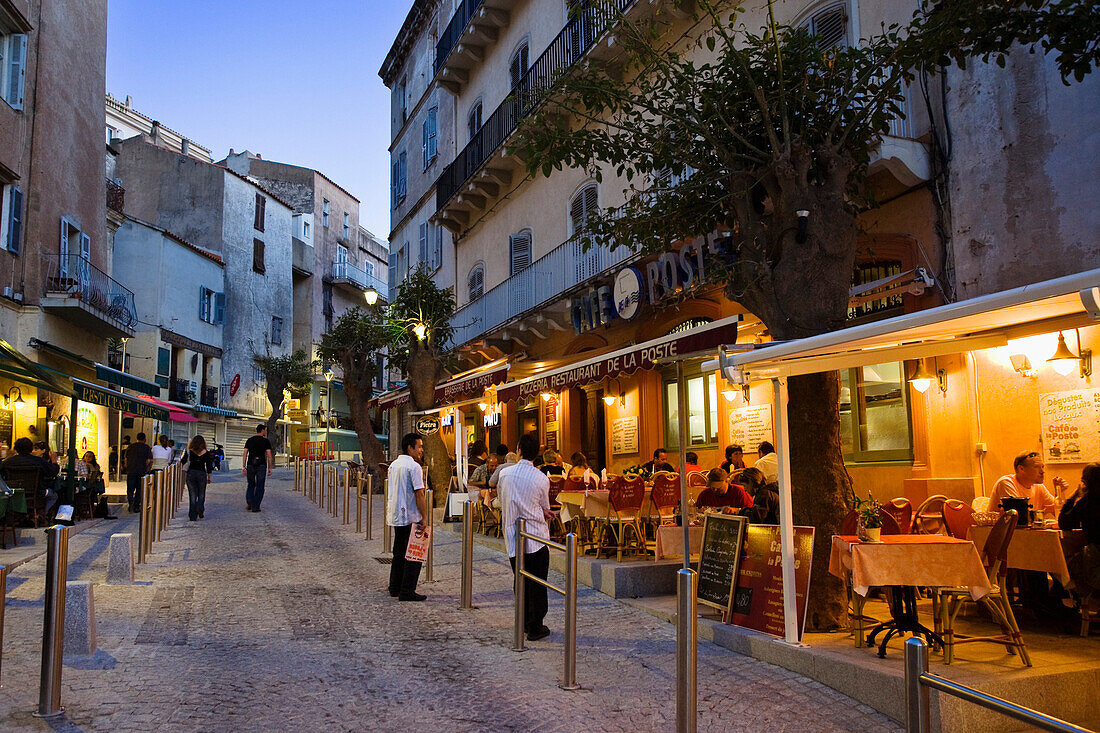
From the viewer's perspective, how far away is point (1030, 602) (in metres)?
7.39

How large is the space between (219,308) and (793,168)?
3940cm

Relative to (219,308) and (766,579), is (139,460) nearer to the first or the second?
(766,579)

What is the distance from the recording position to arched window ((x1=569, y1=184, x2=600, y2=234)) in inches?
740

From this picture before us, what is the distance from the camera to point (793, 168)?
25.2 feet

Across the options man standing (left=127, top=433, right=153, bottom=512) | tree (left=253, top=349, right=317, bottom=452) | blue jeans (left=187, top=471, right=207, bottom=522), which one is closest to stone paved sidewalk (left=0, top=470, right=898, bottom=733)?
blue jeans (left=187, top=471, right=207, bottom=522)

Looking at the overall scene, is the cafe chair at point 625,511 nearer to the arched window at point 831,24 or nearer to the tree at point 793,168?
the tree at point 793,168

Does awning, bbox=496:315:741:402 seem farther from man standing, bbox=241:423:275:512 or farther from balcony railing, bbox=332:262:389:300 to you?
balcony railing, bbox=332:262:389:300

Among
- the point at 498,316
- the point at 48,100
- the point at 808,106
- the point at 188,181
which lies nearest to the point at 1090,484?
the point at 808,106

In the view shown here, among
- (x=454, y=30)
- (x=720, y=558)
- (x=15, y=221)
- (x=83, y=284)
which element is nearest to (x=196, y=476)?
(x=15, y=221)

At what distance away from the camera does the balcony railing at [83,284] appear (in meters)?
20.5

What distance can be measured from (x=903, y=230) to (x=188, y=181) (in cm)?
4152

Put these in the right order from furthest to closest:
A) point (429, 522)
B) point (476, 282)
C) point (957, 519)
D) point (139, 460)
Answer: point (476, 282)
point (139, 460)
point (429, 522)
point (957, 519)

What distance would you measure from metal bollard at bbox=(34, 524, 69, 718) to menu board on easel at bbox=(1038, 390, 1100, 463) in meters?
8.98

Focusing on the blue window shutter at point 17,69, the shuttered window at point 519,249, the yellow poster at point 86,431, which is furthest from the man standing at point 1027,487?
the yellow poster at point 86,431
